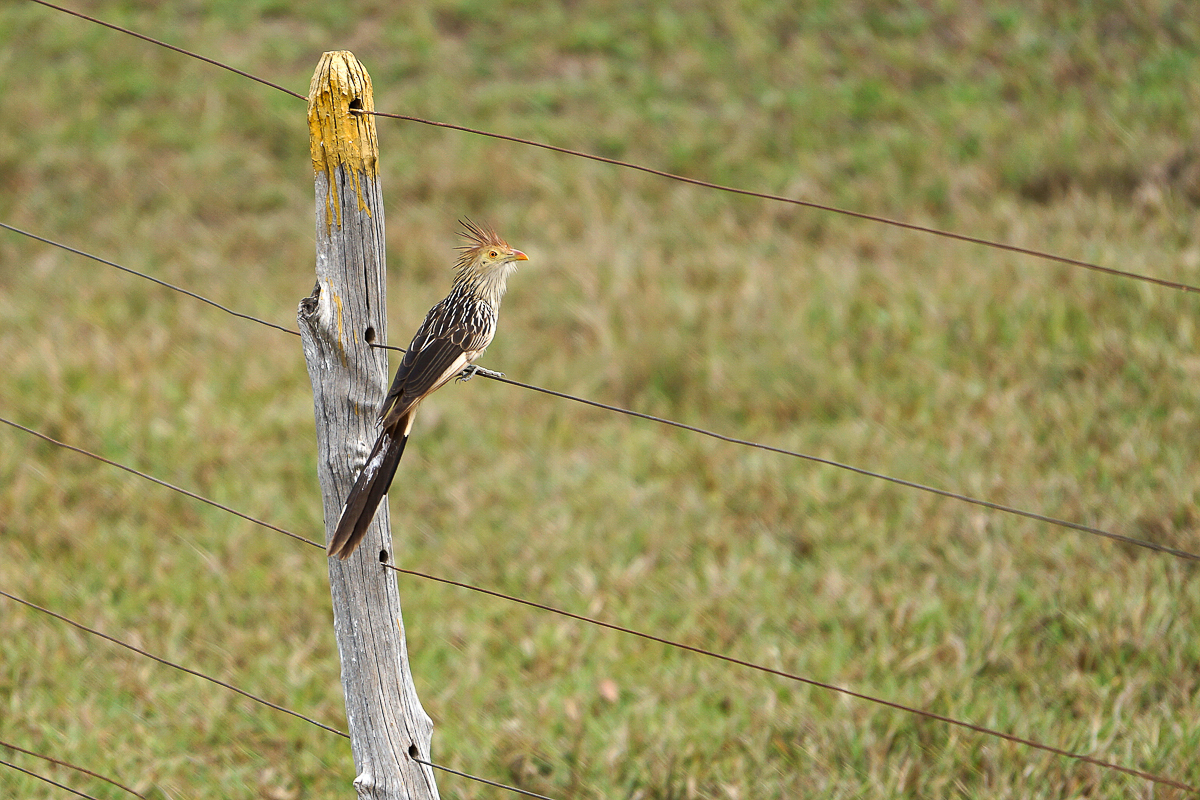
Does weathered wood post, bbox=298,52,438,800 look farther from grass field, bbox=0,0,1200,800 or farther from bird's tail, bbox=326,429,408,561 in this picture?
grass field, bbox=0,0,1200,800

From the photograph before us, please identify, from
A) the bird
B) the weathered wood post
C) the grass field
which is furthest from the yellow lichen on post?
the grass field

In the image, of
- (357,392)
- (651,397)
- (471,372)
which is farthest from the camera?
(651,397)

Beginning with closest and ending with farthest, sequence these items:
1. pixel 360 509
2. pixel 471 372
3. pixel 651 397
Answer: pixel 360 509, pixel 471 372, pixel 651 397

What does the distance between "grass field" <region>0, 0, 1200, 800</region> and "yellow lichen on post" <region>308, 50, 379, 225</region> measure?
2145 mm

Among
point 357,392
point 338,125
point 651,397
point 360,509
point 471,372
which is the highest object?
point 651,397

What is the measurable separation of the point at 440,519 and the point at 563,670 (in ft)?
4.16

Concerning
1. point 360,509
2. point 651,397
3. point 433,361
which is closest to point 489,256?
point 433,361

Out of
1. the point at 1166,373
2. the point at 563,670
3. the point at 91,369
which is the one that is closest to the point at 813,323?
the point at 1166,373

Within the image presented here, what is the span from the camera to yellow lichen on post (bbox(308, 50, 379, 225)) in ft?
7.04

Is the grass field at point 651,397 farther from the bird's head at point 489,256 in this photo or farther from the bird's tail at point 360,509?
the bird's head at point 489,256

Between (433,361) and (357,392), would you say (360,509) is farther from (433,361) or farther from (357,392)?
(433,361)

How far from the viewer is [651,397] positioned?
592 centimetres

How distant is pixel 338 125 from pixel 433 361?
0.53m

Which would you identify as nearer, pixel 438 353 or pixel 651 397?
pixel 438 353
